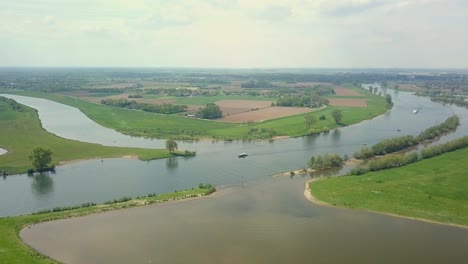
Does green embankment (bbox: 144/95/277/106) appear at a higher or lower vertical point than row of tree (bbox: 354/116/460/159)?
higher

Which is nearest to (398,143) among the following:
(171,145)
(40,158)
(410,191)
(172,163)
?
(410,191)

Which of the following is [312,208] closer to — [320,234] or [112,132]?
[320,234]

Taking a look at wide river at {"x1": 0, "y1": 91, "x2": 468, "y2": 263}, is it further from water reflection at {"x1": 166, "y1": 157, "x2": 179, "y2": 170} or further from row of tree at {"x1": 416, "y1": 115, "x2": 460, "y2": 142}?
row of tree at {"x1": 416, "y1": 115, "x2": 460, "y2": 142}

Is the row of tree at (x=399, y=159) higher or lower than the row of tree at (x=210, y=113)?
lower

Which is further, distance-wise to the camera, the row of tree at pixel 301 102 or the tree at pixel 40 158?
the row of tree at pixel 301 102

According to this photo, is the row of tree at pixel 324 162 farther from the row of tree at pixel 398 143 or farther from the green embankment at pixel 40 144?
the green embankment at pixel 40 144

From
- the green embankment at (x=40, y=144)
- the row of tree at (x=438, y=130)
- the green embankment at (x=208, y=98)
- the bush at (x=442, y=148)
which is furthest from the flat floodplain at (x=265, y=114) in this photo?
the bush at (x=442, y=148)

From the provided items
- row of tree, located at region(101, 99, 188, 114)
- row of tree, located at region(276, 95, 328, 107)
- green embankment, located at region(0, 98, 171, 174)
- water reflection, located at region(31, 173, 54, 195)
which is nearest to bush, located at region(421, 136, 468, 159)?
green embankment, located at region(0, 98, 171, 174)
